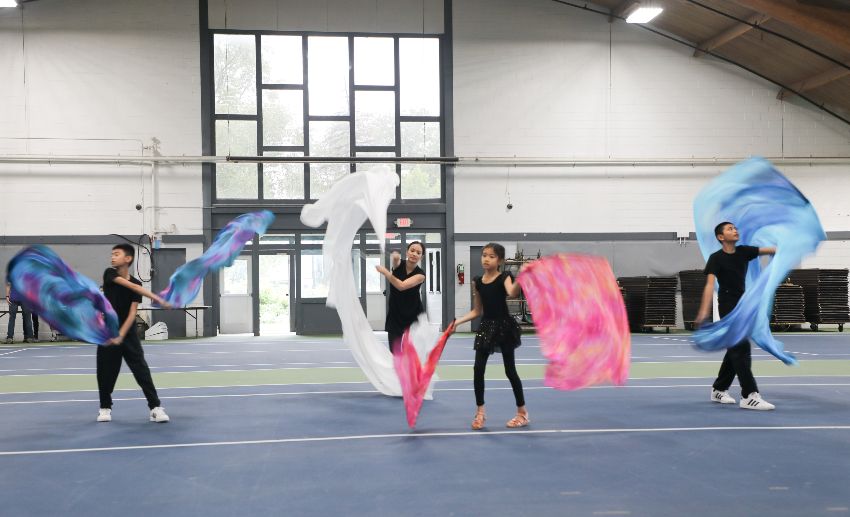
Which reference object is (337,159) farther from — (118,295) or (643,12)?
(118,295)

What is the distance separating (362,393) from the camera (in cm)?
934

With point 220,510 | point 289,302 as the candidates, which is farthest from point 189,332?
point 220,510

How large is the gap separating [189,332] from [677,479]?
18.2 meters

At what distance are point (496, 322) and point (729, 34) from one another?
1713 centimetres

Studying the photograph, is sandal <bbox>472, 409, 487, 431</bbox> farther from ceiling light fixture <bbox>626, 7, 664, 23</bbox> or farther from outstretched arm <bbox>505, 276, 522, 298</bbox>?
ceiling light fixture <bbox>626, 7, 664, 23</bbox>

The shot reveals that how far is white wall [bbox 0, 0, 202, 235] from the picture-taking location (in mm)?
20281

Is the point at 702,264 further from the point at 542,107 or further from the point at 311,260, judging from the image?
the point at 311,260

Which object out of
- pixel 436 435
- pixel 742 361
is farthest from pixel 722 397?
pixel 436 435

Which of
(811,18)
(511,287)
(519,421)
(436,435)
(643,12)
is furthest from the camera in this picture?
(643,12)

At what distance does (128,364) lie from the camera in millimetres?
7211

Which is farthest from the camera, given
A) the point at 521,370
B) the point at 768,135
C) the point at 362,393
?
the point at 768,135

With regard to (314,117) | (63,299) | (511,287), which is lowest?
(63,299)

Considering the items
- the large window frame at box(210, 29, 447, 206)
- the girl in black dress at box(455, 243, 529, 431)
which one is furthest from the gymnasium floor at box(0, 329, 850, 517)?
the large window frame at box(210, 29, 447, 206)

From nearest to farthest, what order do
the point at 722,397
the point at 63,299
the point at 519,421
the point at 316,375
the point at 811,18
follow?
the point at 519,421, the point at 63,299, the point at 722,397, the point at 316,375, the point at 811,18
